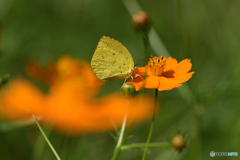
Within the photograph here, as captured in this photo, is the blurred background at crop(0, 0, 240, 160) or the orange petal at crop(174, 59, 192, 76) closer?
the orange petal at crop(174, 59, 192, 76)

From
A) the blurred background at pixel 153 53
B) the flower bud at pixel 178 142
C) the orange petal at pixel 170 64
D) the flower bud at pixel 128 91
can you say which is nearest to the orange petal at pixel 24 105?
the flower bud at pixel 128 91

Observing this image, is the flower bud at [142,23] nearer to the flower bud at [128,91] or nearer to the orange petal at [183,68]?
the orange petal at [183,68]

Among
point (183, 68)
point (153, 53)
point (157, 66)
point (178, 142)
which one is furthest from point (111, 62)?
point (153, 53)

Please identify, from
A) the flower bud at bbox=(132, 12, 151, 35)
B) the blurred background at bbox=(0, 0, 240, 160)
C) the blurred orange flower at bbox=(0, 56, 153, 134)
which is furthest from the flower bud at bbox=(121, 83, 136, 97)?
the blurred background at bbox=(0, 0, 240, 160)

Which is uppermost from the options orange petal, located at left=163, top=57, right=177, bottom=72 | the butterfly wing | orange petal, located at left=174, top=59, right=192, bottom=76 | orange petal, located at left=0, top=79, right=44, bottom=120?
orange petal, located at left=0, top=79, right=44, bottom=120

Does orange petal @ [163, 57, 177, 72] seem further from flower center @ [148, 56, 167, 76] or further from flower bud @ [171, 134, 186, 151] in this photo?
flower bud @ [171, 134, 186, 151]
